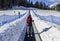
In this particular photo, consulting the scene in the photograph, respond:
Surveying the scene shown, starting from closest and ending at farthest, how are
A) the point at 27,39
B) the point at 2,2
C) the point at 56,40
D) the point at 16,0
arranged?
the point at 56,40 → the point at 27,39 → the point at 2,2 → the point at 16,0

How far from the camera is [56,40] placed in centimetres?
861

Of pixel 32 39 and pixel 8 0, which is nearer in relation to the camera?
pixel 32 39

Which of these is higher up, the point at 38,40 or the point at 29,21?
the point at 29,21

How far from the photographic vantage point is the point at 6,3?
122562 mm

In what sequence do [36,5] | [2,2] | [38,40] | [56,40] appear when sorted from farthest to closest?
1. [36,5]
2. [2,2]
3. [38,40]
4. [56,40]

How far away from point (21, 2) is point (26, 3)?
4.79 metres

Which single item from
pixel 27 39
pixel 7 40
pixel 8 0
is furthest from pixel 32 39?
pixel 8 0

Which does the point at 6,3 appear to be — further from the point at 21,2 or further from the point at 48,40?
the point at 48,40

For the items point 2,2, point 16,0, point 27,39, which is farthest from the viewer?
point 16,0

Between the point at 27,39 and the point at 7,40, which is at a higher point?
the point at 7,40

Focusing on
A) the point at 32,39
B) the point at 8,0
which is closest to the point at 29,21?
the point at 32,39

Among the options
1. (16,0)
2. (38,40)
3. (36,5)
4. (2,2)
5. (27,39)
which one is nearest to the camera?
(38,40)

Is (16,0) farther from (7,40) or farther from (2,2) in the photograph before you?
(7,40)

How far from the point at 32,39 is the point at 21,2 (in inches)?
5770
